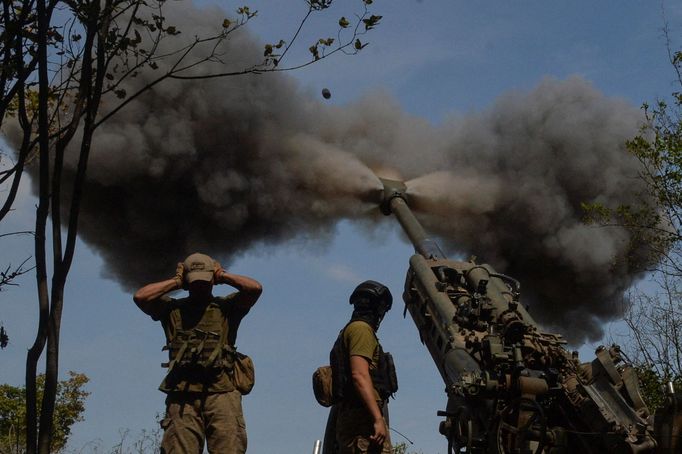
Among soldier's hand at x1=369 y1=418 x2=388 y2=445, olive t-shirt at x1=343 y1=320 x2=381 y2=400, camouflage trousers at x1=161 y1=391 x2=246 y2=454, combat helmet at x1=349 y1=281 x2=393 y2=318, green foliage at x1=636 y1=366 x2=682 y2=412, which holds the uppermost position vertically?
green foliage at x1=636 y1=366 x2=682 y2=412

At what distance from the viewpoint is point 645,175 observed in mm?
15406

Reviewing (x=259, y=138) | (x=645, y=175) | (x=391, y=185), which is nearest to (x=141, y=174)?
(x=259, y=138)

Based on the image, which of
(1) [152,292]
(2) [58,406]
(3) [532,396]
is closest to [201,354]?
(1) [152,292]

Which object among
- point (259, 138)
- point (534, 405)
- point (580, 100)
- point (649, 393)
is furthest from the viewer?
point (580, 100)

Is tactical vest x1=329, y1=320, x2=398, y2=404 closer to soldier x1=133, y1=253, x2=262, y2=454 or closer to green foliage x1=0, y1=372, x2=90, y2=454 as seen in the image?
soldier x1=133, y1=253, x2=262, y2=454

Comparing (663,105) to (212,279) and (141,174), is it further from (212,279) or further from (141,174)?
(212,279)

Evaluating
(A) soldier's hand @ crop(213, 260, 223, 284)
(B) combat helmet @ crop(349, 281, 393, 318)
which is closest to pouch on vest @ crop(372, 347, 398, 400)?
(B) combat helmet @ crop(349, 281, 393, 318)

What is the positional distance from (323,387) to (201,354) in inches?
38.0

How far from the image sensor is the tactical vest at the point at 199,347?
6359 mm

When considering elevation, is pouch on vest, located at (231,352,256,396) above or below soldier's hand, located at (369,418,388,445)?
above

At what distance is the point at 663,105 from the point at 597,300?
316cm

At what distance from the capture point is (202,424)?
6.34 metres

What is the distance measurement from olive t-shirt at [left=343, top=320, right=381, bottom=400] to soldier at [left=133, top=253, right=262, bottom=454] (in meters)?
0.70

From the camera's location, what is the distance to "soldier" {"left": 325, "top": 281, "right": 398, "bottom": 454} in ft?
21.4
